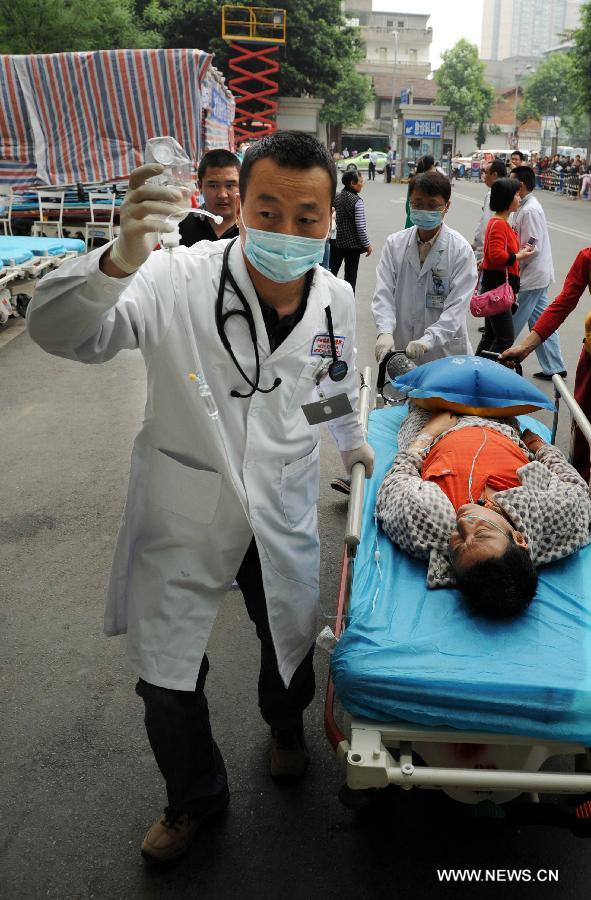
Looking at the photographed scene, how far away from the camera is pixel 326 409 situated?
7.29ft

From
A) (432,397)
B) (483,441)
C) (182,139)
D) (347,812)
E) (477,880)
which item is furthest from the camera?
(182,139)

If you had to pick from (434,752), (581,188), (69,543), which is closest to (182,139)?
(69,543)

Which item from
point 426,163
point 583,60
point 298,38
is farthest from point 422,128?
point 426,163

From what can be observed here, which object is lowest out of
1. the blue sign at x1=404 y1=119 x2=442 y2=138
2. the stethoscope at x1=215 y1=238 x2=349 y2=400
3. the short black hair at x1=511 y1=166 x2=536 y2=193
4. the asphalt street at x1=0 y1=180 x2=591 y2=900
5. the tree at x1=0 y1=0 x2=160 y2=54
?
the asphalt street at x1=0 y1=180 x2=591 y2=900

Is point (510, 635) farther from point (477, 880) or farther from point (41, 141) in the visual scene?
point (41, 141)

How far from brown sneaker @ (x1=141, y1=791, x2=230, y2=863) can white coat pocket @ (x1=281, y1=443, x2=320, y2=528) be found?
94cm

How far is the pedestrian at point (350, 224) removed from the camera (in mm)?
8853

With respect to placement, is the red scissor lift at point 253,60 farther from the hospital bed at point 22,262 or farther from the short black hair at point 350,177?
the short black hair at point 350,177

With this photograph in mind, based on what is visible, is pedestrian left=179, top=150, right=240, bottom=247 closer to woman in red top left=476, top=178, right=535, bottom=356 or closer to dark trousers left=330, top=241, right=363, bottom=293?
woman in red top left=476, top=178, right=535, bottom=356

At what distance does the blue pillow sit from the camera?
3.73 meters

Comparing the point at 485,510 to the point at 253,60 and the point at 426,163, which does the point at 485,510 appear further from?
the point at 253,60

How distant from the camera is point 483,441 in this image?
131 inches

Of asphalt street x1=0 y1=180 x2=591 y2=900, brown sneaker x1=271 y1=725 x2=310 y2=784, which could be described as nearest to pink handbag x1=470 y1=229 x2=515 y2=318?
asphalt street x1=0 y1=180 x2=591 y2=900

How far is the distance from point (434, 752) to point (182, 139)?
1178 centimetres
